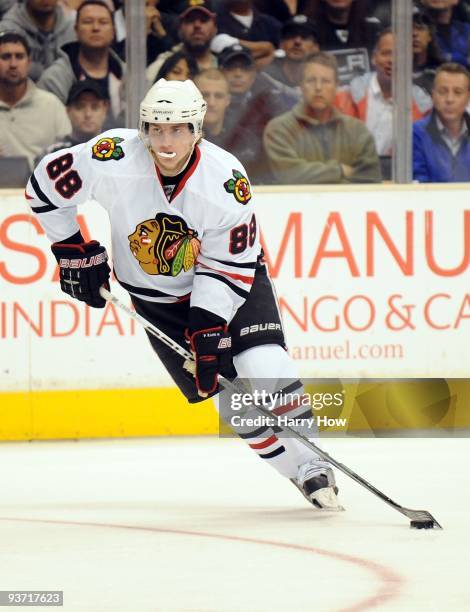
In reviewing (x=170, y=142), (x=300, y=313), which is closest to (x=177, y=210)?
(x=170, y=142)

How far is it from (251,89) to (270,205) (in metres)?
0.59

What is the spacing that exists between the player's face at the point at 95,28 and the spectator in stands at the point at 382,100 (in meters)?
1.12

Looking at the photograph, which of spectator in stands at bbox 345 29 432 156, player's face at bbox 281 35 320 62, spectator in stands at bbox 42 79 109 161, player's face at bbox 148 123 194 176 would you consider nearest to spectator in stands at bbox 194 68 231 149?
player's face at bbox 281 35 320 62

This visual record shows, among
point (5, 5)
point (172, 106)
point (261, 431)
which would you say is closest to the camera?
Result: point (172, 106)

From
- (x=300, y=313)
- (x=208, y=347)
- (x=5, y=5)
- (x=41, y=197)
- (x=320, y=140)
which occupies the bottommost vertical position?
(x=300, y=313)

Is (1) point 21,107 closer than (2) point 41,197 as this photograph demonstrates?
No

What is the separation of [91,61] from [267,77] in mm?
766

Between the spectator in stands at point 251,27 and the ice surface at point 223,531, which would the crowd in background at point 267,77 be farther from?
the ice surface at point 223,531

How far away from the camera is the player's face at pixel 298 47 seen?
6.87 m

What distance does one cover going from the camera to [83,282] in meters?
4.61

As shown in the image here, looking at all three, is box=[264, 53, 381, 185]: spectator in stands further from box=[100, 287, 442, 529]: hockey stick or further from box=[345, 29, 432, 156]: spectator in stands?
box=[100, 287, 442, 529]: hockey stick

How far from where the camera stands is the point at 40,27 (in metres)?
6.68

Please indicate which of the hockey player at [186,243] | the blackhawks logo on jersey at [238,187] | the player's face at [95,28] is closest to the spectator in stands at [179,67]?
the player's face at [95,28]

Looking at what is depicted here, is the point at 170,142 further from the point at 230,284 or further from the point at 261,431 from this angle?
the point at 261,431
